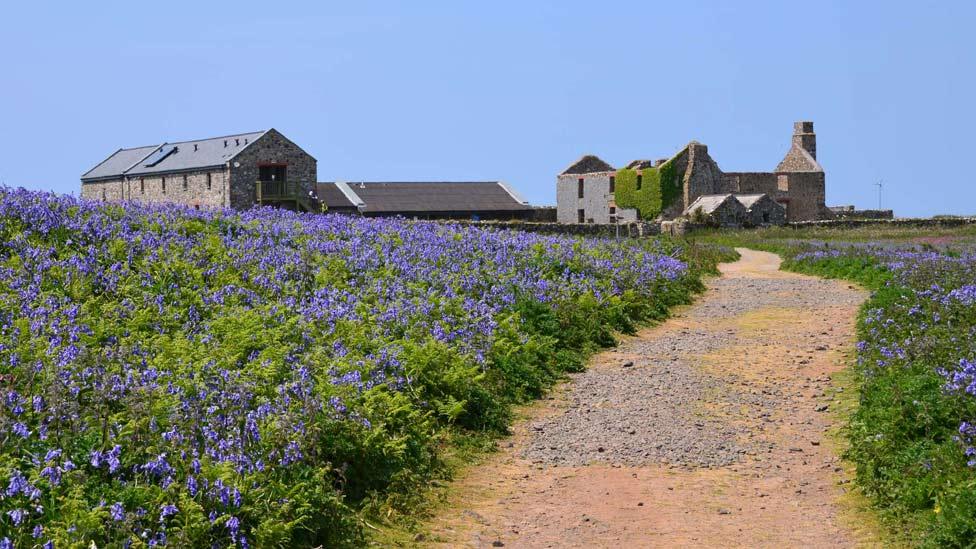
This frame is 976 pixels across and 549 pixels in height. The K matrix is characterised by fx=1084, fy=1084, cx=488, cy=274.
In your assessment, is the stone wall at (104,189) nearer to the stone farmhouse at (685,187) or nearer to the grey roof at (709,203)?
the stone farmhouse at (685,187)

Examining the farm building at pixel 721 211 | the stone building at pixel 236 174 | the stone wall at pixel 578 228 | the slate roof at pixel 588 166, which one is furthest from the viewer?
the slate roof at pixel 588 166

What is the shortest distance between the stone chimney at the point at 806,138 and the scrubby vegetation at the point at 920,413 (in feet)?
202

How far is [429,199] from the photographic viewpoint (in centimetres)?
7738

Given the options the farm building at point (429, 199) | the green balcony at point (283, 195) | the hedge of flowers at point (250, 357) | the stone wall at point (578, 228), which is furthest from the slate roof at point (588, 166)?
the hedge of flowers at point (250, 357)

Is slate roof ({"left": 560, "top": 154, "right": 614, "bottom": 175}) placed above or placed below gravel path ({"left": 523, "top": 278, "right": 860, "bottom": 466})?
above

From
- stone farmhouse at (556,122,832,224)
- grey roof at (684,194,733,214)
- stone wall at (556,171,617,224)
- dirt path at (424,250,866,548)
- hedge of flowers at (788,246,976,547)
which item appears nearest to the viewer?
hedge of flowers at (788,246,976,547)

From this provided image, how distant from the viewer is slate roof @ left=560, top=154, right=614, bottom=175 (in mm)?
79438

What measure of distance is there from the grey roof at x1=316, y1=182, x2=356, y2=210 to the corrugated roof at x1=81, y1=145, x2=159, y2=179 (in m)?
11.1

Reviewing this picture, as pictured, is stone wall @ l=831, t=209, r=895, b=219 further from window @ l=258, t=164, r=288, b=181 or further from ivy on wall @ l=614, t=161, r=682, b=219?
Result: window @ l=258, t=164, r=288, b=181

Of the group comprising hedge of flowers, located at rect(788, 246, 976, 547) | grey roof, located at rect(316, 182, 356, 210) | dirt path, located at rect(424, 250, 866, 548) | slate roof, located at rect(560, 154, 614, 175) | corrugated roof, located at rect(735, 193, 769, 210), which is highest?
slate roof, located at rect(560, 154, 614, 175)

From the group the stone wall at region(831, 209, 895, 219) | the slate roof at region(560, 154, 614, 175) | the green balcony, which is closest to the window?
the green balcony

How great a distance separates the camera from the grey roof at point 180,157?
59.5 meters

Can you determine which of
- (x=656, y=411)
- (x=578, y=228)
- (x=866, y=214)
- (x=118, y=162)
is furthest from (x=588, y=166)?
(x=656, y=411)

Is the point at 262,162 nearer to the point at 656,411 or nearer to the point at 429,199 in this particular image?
the point at 429,199
